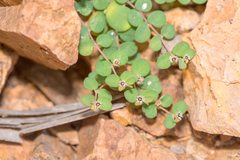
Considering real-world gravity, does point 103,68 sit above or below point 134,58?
above

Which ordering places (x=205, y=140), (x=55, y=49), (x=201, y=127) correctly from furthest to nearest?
(x=205, y=140) < (x=201, y=127) < (x=55, y=49)

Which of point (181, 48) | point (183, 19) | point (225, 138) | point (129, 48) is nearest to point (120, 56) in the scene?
point (129, 48)

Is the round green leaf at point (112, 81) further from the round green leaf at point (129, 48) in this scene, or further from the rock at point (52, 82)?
the rock at point (52, 82)

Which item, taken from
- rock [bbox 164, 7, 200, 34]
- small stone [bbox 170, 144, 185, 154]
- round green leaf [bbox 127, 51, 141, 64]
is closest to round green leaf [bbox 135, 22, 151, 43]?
round green leaf [bbox 127, 51, 141, 64]

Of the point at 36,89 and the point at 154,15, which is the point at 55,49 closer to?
the point at 154,15

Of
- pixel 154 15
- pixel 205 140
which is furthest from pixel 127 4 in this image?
pixel 205 140

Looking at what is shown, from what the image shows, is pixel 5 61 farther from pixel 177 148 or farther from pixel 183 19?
pixel 177 148
